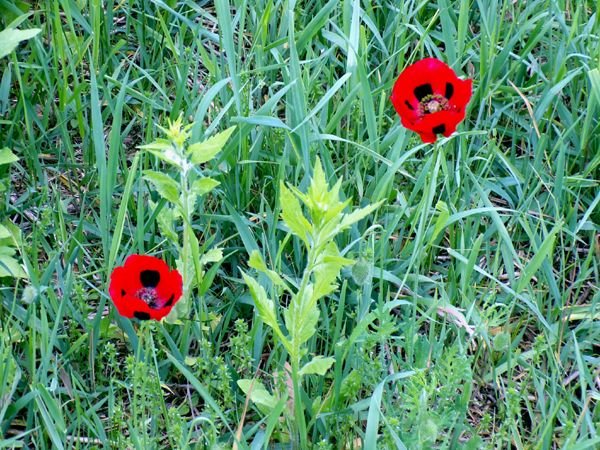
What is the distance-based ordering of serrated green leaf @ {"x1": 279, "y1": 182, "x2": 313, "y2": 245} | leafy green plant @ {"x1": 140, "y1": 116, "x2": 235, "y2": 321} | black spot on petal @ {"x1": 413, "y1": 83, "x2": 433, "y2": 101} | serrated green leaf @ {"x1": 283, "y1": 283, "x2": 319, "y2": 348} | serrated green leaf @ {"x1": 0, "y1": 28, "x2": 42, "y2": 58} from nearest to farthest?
1. serrated green leaf @ {"x1": 279, "y1": 182, "x2": 313, "y2": 245}
2. serrated green leaf @ {"x1": 283, "y1": 283, "x2": 319, "y2": 348}
3. leafy green plant @ {"x1": 140, "y1": 116, "x2": 235, "y2": 321}
4. black spot on petal @ {"x1": 413, "y1": 83, "x2": 433, "y2": 101}
5. serrated green leaf @ {"x1": 0, "y1": 28, "x2": 42, "y2": 58}

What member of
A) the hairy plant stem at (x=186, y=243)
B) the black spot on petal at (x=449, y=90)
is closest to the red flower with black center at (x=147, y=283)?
the hairy plant stem at (x=186, y=243)

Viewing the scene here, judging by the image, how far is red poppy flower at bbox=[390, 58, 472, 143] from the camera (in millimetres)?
1967

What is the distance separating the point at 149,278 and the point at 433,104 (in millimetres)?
652

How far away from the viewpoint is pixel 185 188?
1.99 m

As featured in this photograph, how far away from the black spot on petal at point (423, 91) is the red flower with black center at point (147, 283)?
60 cm

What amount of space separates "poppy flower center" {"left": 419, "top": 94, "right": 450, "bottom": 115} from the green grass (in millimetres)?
207

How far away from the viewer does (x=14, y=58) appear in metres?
2.51

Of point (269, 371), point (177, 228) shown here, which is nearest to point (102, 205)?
point (177, 228)

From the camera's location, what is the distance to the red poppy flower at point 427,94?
1.97 metres

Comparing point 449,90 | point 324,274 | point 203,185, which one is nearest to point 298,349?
point 324,274

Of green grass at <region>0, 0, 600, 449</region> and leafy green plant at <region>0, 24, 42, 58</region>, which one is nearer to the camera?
green grass at <region>0, 0, 600, 449</region>

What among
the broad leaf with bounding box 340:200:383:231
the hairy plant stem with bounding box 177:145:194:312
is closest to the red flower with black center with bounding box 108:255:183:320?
A: the hairy plant stem with bounding box 177:145:194:312

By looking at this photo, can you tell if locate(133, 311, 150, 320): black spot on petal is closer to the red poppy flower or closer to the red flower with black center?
the red flower with black center

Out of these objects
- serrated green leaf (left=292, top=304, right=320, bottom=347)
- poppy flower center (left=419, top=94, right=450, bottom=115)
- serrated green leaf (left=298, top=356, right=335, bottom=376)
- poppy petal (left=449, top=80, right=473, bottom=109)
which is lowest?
serrated green leaf (left=298, top=356, right=335, bottom=376)
